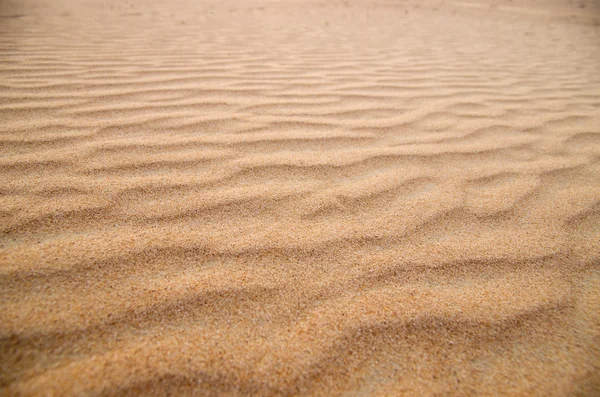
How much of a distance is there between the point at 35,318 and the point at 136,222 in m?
0.35

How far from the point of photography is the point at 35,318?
2.37 feet

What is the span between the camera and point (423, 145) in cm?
158

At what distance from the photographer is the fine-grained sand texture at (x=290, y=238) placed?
2.29ft

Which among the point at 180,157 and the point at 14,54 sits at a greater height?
the point at 14,54

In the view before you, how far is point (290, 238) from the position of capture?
1.00 m

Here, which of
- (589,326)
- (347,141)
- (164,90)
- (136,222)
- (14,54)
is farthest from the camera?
(14,54)

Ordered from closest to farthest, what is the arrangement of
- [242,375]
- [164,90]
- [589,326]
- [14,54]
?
[242,375] → [589,326] → [164,90] → [14,54]

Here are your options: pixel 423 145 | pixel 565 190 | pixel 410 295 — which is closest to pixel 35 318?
pixel 410 295

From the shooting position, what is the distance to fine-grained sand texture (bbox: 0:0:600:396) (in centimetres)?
70

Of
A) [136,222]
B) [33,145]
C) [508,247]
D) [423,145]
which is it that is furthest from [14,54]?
[508,247]

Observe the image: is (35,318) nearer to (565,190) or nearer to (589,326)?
(589,326)

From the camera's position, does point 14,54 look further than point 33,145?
Yes

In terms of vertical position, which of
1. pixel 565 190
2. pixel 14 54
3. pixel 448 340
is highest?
pixel 14 54

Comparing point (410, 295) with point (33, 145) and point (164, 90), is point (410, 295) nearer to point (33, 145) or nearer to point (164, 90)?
point (33, 145)
